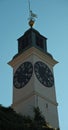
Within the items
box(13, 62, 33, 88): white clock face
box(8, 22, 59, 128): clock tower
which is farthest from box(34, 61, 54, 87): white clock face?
box(13, 62, 33, 88): white clock face

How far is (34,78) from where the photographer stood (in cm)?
3700

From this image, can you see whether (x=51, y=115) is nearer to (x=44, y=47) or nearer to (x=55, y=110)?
(x=55, y=110)

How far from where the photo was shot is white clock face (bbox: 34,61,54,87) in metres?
37.8

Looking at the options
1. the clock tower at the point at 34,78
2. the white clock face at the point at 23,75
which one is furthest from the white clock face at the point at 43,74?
the white clock face at the point at 23,75

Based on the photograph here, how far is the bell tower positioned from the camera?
36.1 m

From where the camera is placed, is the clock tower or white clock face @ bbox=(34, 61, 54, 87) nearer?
the clock tower

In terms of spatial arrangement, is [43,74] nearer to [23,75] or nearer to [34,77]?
[34,77]

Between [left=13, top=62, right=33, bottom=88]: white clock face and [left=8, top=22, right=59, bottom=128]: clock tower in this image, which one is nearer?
[left=8, top=22, right=59, bottom=128]: clock tower

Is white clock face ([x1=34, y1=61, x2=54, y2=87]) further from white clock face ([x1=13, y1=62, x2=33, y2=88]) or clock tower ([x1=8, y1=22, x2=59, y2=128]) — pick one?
white clock face ([x1=13, y1=62, x2=33, y2=88])

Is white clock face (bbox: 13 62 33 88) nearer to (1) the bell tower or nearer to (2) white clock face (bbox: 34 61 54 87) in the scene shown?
(1) the bell tower

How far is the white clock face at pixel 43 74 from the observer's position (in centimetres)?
3781

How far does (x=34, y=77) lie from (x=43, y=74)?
6.28 feet

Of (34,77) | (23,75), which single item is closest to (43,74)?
(34,77)

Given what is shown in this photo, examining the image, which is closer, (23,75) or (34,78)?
(34,78)
